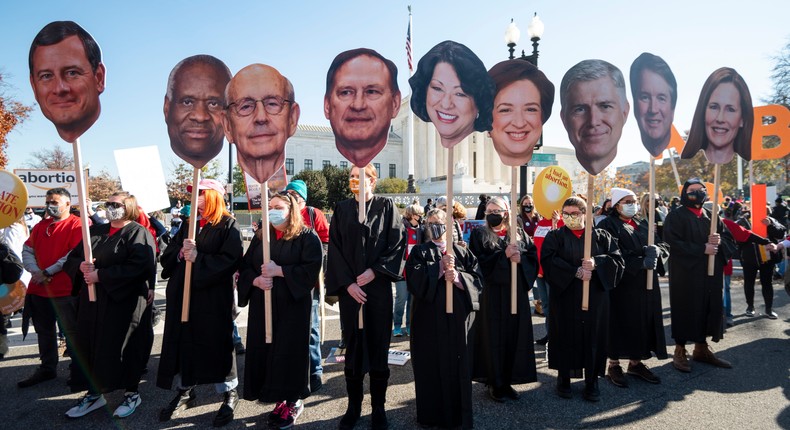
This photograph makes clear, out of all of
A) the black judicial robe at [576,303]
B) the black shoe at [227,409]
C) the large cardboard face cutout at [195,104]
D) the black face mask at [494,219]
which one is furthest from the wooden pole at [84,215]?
the black judicial robe at [576,303]

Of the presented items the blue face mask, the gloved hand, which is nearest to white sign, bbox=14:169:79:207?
the blue face mask

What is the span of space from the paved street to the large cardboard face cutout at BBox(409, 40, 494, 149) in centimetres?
252

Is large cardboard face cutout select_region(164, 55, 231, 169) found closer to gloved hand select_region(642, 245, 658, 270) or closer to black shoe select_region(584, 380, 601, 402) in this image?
black shoe select_region(584, 380, 601, 402)

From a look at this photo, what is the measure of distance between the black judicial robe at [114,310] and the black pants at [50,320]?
0.83 metres

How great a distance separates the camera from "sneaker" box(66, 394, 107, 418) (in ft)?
13.0

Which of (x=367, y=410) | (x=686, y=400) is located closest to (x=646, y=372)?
(x=686, y=400)

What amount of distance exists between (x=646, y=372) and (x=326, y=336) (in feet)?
13.5

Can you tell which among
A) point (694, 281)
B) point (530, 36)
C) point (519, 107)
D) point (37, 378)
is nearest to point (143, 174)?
point (37, 378)

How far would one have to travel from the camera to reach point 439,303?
3.76 metres

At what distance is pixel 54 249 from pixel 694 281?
7.34 meters

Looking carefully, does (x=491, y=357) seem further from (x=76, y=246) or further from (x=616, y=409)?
(x=76, y=246)

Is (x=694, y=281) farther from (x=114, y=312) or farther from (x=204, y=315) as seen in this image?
(x=114, y=312)

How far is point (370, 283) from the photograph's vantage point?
12.3 ft

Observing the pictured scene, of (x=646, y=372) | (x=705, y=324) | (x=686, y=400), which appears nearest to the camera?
(x=686, y=400)
